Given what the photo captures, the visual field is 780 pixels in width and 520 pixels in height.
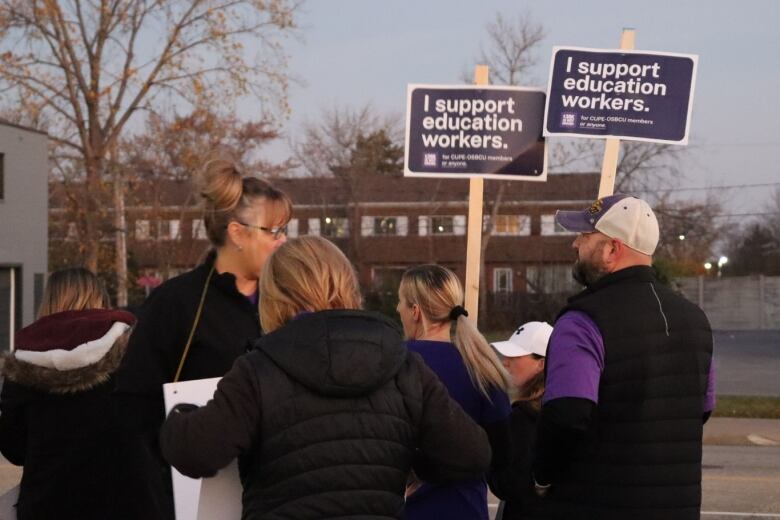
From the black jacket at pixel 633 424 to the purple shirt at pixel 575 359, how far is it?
32 mm

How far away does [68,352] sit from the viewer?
4617 mm

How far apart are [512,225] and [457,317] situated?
2418 inches

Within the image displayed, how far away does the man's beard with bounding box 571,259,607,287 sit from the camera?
3896mm

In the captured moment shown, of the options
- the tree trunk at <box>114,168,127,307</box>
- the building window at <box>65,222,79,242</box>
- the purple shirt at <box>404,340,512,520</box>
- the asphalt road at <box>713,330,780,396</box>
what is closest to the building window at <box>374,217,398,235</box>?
the building window at <box>65,222,79,242</box>

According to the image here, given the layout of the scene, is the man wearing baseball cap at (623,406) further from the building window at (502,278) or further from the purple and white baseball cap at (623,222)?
the building window at (502,278)

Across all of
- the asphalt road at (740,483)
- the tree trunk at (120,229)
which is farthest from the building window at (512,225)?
the asphalt road at (740,483)

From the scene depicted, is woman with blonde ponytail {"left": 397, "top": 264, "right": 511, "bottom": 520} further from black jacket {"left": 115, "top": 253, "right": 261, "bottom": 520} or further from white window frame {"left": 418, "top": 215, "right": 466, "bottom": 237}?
white window frame {"left": 418, "top": 215, "right": 466, "bottom": 237}

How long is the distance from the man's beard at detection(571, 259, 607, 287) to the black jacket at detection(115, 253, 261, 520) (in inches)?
43.7

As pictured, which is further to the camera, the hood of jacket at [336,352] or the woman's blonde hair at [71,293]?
the woman's blonde hair at [71,293]

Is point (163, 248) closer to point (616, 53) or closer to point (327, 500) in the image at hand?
point (616, 53)

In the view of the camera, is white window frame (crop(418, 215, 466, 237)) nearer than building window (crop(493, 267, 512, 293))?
Yes

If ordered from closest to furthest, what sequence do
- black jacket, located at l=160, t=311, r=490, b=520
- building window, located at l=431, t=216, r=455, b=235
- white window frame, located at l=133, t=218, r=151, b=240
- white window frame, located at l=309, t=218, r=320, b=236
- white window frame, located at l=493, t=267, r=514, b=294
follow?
1. black jacket, located at l=160, t=311, r=490, b=520
2. white window frame, located at l=133, t=218, r=151, b=240
3. white window frame, located at l=309, t=218, r=320, b=236
4. building window, located at l=431, t=216, r=455, b=235
5. white window frame, located at l=493, t=267, r=514, b=294

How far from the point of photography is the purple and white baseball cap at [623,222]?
152 inches

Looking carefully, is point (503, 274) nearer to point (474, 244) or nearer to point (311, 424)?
point (474, 244)
